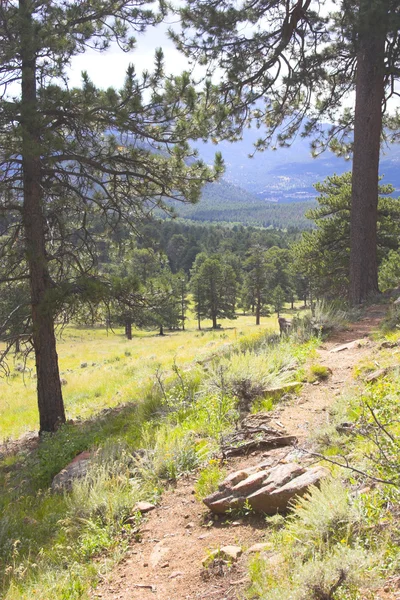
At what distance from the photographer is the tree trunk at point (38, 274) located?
6.93 meters

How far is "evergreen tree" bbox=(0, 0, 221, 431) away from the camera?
6.46 metres

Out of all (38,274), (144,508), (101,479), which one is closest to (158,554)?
(144,508)

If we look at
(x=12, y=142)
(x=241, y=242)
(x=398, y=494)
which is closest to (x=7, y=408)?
(x=12, y=142)

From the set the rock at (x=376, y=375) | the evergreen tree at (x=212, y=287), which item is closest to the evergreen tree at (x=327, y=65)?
the rock at (x=376, y=375)

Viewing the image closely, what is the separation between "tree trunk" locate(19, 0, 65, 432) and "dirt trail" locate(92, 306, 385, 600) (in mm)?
4438

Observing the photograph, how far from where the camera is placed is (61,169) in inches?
303

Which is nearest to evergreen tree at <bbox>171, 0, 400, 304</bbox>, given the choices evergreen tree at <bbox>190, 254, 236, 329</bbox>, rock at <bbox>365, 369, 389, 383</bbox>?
rock at <bbox>365, 369, 389, 383</bbox>

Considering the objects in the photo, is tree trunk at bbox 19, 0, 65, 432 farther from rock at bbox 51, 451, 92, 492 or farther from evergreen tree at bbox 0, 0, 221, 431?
rock at bbox 51, 451, 92, 492

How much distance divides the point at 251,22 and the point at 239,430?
867cm

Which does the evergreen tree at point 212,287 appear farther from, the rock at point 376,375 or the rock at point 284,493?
the rock at point 284,493

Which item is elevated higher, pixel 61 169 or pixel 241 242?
pixel 241 242

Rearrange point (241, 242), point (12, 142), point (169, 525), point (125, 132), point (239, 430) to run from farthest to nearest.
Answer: point (241, 242), point (125, 132), point (12, 142), point (239, 430), point (169, 525)

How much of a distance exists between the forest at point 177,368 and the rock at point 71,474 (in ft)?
0.11

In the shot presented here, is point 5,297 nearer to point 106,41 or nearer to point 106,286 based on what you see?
point 106,286
